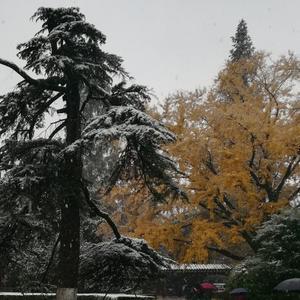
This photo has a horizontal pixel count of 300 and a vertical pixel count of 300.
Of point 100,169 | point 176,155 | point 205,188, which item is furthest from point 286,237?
point 100,169

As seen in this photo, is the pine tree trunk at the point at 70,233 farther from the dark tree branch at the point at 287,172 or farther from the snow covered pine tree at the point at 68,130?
the dark tree branch at the point at 287,172

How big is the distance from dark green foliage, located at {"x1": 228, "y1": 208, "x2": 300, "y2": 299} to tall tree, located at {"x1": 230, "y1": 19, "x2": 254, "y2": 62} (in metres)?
24.8

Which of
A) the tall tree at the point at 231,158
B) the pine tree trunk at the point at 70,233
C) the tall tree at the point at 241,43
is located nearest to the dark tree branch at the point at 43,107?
the pine tree trunk at the point at 70,233

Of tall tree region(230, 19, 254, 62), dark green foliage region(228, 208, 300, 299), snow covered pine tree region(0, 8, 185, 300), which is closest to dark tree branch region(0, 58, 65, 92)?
snow covered pine tree region(0, 8, 185, 300)

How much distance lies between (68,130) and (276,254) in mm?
11354

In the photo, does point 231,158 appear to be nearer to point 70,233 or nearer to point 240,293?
point 240,293

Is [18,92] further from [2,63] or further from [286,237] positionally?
[286,237]

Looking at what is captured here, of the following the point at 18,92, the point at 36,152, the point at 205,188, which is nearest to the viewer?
the point at 36,152

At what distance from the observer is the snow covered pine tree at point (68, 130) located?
8.42m

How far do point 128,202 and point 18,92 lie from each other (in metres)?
12.0

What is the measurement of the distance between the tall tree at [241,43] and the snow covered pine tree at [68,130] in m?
31.8

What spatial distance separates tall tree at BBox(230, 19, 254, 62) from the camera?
4147 centimetres

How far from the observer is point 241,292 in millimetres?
20469

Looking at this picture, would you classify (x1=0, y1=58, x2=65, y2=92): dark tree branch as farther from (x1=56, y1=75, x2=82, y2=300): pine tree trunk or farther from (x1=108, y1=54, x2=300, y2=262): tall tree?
(x1=108, y1=54, x2=300, y2=262): tall tree
